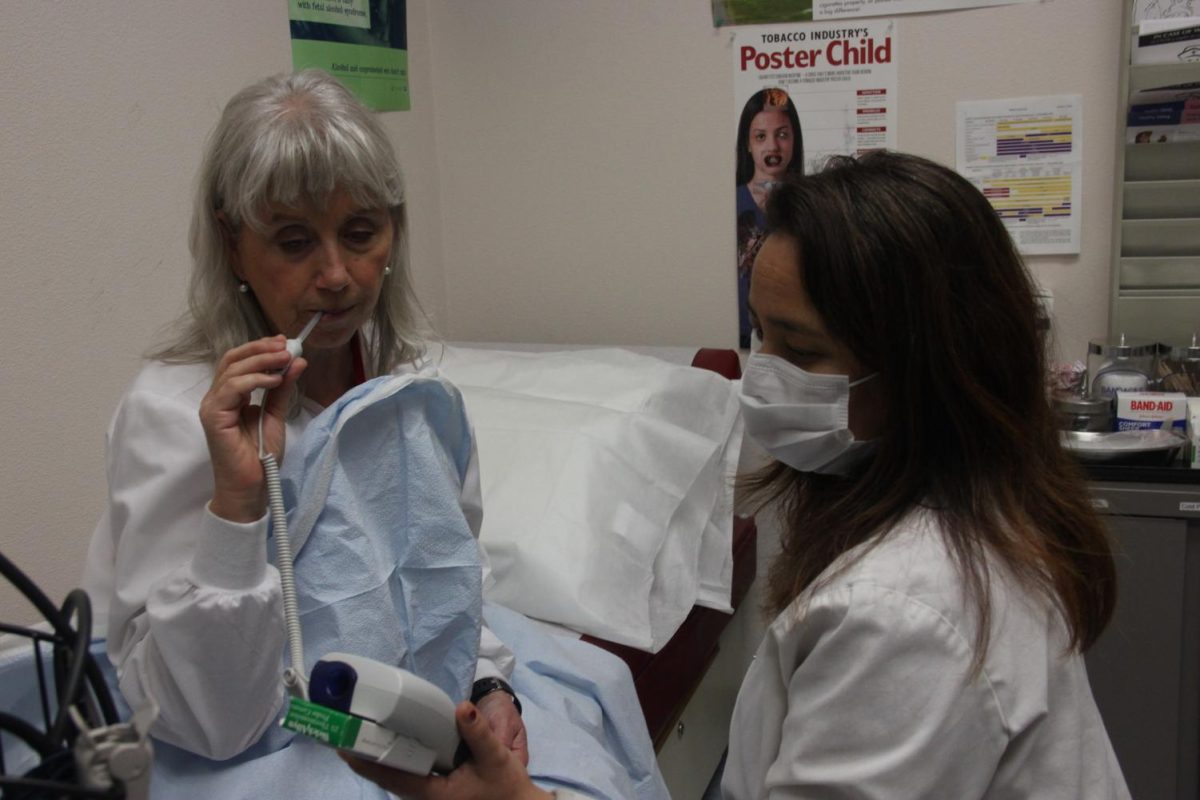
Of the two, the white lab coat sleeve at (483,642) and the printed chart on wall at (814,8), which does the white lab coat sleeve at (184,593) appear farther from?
the printed chart on wall at (814,8)

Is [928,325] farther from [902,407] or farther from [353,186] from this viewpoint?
[353,186]

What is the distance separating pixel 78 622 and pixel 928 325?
70cm

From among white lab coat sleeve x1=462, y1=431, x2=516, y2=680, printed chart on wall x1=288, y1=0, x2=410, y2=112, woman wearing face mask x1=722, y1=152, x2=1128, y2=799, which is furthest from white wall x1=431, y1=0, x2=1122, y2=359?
woman wearing face mask x1=722, y1=152, x2=1128, y2=799

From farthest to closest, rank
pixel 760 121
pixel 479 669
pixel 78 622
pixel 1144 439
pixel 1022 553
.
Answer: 1. pixel 760 121
2. pixel 1144 439
3. pixel 479 669
4. pixel 1022 553
5. pixel 78 622

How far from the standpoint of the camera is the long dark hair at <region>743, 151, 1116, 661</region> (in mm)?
880

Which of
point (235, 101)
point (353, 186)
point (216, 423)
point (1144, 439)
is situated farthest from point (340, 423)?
point (1144, 439)

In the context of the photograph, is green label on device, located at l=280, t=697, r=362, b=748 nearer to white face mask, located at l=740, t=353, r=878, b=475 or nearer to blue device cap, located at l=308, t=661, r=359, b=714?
blue device cap, located at l=308, t=661, r=359, b=714

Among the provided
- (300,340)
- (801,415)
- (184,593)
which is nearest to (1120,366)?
(801,415)

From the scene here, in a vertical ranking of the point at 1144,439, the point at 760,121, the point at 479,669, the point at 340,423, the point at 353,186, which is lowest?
the point at 479,669

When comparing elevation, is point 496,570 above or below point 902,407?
below

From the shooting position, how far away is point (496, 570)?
1627mm

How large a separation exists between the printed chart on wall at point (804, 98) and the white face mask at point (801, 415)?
1263 millimetres

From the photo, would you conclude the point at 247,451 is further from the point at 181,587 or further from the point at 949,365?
the point at 949,365

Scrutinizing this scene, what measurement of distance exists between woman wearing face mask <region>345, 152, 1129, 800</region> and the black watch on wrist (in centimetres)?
31
